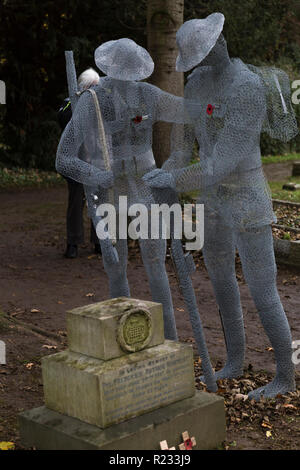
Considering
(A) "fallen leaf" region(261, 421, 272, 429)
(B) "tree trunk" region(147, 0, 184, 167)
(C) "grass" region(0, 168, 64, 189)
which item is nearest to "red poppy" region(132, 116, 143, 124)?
(A) "fallen leaf" region(261, 421, 272, 429)

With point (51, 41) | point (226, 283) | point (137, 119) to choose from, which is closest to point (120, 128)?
point (137, 119)

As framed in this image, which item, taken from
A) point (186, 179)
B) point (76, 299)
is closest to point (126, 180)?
point (186, 179)

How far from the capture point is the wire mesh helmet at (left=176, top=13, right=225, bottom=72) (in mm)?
4410

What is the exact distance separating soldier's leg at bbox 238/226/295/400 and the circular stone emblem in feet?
3.22

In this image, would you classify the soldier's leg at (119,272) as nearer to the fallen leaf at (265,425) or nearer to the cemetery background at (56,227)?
the cemetery background at (56,227)

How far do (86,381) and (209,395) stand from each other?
2.47 ft

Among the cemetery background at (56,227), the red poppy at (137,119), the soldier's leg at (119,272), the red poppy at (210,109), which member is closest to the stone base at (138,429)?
the cemetery background at (56,227)

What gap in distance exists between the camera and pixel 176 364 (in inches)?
165

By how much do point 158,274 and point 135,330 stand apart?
1.14 meters

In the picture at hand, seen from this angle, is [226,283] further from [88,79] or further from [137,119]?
[88,79]

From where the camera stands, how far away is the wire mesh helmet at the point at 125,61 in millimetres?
4777

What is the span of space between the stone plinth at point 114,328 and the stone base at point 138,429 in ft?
1.13

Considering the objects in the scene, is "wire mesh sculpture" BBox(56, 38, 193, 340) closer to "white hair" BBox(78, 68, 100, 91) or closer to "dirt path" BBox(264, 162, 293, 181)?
"white hair" BBox(78, 68, 100, 91)

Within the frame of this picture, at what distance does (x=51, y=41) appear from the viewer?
1642 cm
